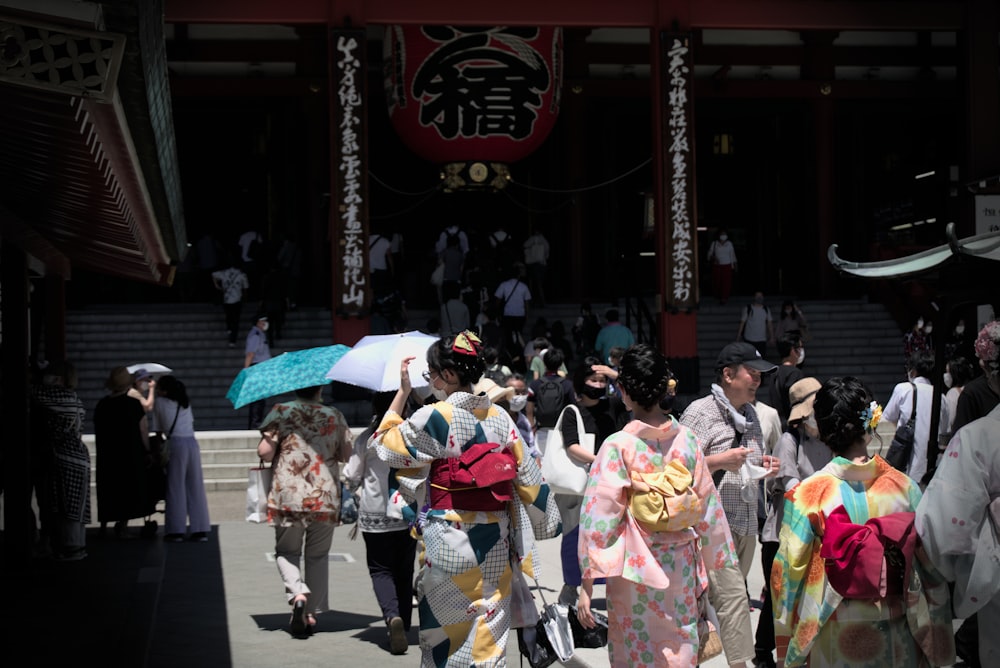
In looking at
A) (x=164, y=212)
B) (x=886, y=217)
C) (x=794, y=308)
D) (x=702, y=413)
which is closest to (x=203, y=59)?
(x=794, y=308)

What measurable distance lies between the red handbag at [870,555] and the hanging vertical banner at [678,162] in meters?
13.8

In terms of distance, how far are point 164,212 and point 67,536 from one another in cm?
412

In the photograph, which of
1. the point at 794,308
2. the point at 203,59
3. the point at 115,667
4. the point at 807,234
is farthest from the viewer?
the point at 807,234

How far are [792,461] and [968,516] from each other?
2.41 metres

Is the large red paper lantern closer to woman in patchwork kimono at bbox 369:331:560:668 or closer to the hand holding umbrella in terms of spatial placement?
the hand holding umbrella

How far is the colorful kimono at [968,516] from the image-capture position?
433cm

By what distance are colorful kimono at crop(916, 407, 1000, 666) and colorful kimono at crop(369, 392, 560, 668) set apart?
1782 millimetres

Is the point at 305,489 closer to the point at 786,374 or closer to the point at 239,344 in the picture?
the point at 786,374

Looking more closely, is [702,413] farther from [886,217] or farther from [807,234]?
[886,217]

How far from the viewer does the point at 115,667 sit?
6598 millimetres

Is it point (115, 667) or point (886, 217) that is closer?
point (115, 667)

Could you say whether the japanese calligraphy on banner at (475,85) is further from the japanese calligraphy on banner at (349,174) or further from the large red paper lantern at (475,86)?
the japanese calligraphy on banner at (349,174)

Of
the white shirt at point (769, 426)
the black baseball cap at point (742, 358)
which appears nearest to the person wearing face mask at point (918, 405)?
the white shirt at point (769, 426)

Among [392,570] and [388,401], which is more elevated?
[388,401]
